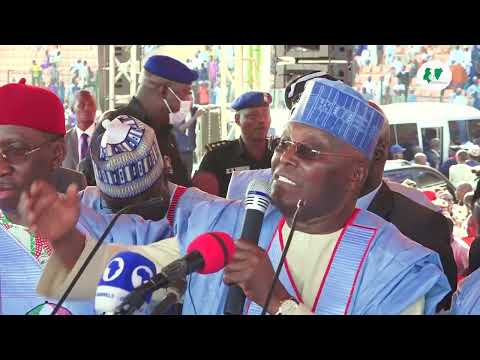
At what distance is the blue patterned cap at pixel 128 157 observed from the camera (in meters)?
3.52

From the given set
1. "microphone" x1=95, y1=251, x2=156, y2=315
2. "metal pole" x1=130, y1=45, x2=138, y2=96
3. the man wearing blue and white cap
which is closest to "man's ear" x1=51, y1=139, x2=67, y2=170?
the man wearing blue and white cap

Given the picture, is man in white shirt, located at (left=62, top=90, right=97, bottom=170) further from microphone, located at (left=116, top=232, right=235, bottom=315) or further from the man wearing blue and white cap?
microphone, located at (left=116, top=232, right=235, bottom=315)

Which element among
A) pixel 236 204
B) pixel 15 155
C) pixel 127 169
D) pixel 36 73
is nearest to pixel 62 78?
pixel 36 73

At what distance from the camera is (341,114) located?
328cm

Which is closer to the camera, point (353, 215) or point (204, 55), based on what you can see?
point (353, 215)

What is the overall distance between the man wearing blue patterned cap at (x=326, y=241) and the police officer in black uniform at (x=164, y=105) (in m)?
0.33

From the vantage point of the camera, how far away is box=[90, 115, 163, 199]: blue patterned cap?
352cm

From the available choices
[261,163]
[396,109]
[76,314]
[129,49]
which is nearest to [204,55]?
[129,49]

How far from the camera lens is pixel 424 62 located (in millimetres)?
3561
